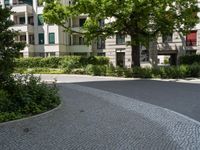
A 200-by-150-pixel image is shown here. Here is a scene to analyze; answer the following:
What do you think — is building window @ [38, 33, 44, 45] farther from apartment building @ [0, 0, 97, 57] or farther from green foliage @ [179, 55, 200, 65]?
green foliage @ [179, 55, 200, 65]

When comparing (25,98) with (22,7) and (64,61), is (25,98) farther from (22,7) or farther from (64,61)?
(22,7)

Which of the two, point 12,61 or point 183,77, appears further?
point 183,77

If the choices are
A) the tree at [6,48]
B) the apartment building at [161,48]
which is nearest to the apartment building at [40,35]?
the apartment building at [161,48]

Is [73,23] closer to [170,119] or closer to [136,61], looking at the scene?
[136,61]

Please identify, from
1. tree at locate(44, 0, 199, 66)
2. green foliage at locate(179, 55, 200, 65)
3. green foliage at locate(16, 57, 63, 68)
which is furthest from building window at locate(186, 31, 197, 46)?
green foliage at locate(16, 57, 63, 68)

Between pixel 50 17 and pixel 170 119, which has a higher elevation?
pixel 50 17

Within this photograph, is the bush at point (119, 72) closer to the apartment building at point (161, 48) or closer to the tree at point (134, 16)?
the tree at point (134, 16)

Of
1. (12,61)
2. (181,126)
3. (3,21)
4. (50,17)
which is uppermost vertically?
(50,17)

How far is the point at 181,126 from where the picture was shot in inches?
284

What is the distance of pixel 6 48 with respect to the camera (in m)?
9.18

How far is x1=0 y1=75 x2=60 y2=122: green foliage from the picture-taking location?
807 cm

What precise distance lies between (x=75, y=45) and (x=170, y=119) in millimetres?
38949

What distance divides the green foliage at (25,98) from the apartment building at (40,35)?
113 ft

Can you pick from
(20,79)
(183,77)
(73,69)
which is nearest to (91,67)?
(73,69)
